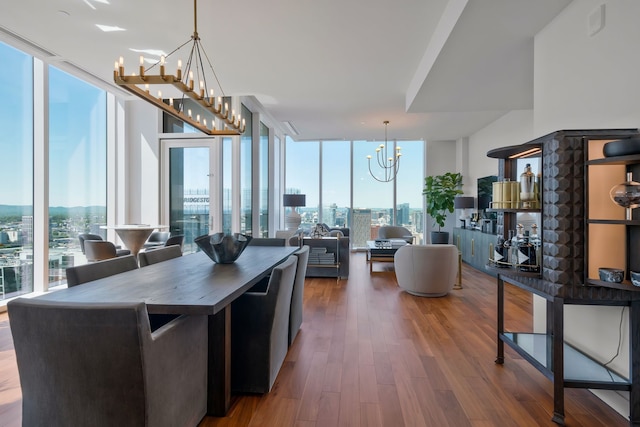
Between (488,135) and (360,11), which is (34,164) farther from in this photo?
(488,135)

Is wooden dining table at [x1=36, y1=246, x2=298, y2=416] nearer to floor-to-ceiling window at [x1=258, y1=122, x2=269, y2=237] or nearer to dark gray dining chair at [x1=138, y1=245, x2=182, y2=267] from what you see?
dark gray dining chair at [x1=138, y1=245, x2=182, y2=267]

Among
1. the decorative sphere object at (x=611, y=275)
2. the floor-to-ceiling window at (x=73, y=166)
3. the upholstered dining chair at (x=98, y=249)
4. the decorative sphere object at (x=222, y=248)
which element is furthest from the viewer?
the floor-to-ceiling window at (x=73, y=166)

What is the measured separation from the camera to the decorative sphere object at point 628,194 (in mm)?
1696

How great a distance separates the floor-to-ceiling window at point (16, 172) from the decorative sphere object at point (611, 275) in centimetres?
560

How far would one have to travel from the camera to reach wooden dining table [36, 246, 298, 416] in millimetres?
1632

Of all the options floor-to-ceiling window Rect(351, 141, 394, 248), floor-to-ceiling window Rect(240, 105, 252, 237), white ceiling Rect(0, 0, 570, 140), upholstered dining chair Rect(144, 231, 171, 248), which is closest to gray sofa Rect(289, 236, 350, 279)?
floor-to-ceiling window Rect(240, 105, 252, 237)

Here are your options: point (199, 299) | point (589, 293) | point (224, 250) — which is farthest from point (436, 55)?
point (199, 299)

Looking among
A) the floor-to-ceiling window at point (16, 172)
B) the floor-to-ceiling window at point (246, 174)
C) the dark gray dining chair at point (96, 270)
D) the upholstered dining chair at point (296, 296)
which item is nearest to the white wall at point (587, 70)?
the upholstered dining chair at point (296, 296)

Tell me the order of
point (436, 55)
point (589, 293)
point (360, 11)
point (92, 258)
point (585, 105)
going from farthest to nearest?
point (92, 258) → point (436, 55) → point (360, 11) → point (585, 105) → point (589, 293)

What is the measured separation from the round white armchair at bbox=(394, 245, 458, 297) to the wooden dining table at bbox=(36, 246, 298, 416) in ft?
8.55

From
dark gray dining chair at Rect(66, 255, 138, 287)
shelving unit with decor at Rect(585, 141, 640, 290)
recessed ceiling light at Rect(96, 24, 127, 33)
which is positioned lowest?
dark gray dining chair at Rect(66, 255, 138, 287)

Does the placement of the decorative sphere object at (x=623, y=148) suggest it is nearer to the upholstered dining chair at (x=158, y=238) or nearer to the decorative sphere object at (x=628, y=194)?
the decorative sphere object at (x=628, y=194)

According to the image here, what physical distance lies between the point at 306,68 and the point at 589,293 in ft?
12.5

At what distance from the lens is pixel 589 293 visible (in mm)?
1886
